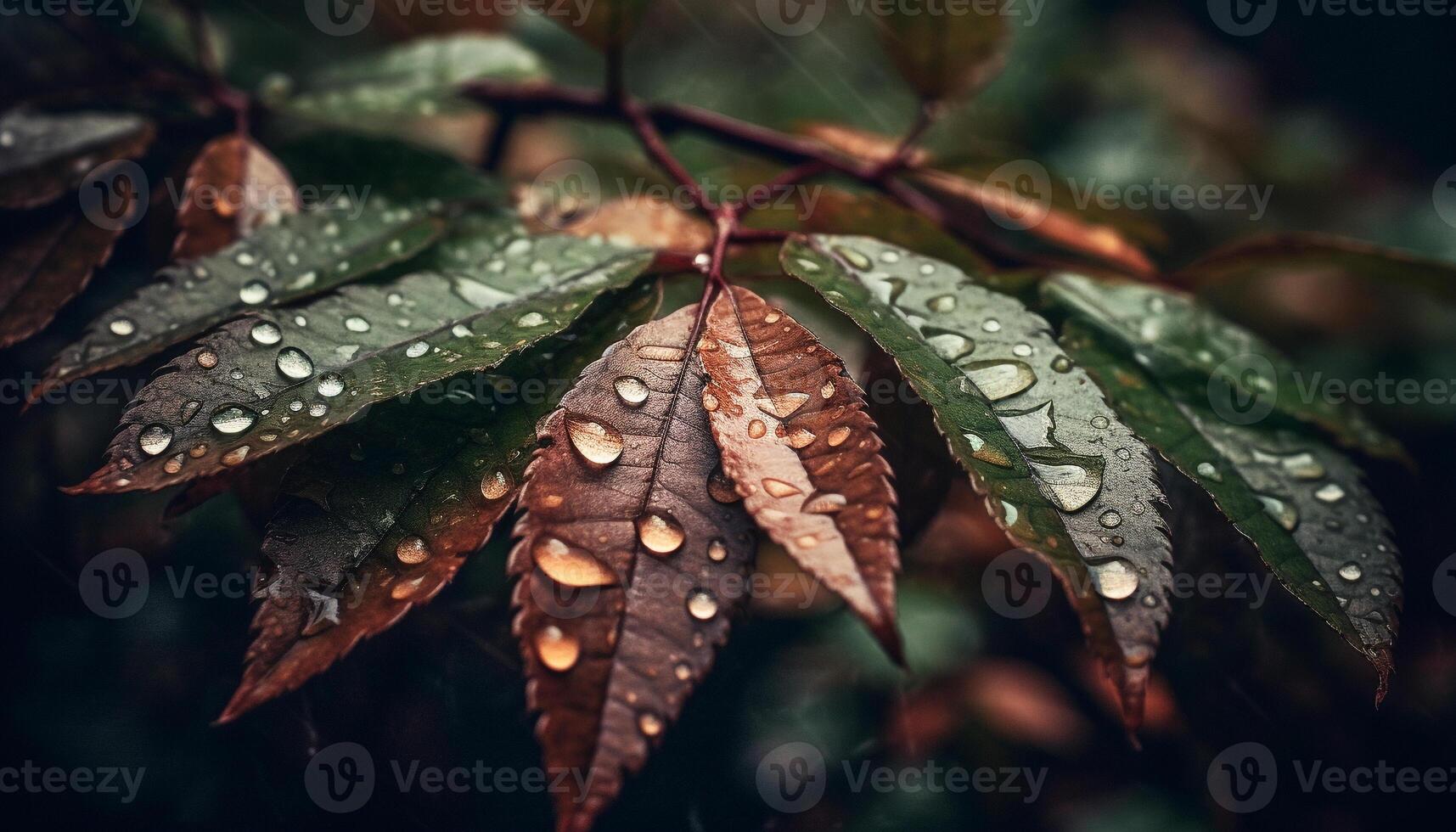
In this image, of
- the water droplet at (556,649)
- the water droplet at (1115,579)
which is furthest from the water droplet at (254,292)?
the water droplet at (1115,579)

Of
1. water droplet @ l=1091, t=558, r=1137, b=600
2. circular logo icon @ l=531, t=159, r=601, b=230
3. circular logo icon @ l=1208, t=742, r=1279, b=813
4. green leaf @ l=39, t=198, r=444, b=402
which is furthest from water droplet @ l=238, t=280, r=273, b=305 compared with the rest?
circular logo icon @ l=1208, t=742, r=1279, b=813

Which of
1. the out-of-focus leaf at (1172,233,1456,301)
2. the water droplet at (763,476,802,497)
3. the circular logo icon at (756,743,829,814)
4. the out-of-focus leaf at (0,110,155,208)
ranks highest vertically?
the out-of-focus leaf at (1172,233,1456,301)

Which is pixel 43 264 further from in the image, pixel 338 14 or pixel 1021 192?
pixel 1021 192

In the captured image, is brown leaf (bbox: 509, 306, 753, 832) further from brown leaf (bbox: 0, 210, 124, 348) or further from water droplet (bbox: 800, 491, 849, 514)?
brown leaf (bbox: 0, 210, 124, 348)

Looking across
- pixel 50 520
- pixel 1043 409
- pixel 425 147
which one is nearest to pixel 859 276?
pixel 1043 409

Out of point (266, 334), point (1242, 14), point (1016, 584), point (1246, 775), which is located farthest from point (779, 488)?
point (1242, 14)

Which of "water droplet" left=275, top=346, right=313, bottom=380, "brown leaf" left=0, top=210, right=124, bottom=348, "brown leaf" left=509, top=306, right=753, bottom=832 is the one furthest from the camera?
"brown leaf" left=0, top=210, right=124, bottom=348

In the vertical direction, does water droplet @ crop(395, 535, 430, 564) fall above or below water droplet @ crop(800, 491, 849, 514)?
Answer: below
